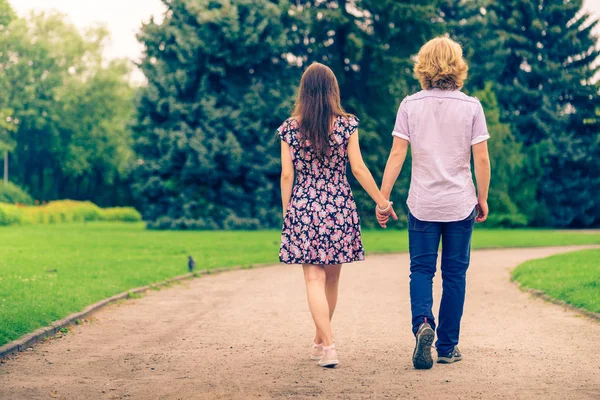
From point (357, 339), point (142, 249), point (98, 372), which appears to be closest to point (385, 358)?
point (357, 339)

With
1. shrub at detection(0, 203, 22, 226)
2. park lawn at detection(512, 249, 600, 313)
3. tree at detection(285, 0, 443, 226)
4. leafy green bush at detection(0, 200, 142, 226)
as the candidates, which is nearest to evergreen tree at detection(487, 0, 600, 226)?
tree at detection(285, 0, 443, 226)

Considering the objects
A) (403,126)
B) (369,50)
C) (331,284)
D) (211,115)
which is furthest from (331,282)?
(369,50)

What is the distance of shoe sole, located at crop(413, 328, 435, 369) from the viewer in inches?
240

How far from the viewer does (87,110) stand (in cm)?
6262

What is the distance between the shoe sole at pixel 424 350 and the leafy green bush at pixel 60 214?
32.4 meters

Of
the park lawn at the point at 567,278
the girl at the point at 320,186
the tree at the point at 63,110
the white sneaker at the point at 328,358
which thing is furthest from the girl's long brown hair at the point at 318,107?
the tree at the point at 63,110

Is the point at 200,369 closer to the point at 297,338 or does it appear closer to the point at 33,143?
the point at 297,338

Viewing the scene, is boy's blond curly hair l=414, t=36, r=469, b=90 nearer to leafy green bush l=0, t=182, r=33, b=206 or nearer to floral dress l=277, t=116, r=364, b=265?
floral dress l=277, t=116, r=364, b=265

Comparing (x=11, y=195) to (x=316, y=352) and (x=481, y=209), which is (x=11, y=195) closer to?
(x=316, y=352)

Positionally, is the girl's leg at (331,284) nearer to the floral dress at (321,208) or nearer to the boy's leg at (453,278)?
the floral dress at (321,208)

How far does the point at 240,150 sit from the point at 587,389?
101 ft

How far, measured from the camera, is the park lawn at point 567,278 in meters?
10.5

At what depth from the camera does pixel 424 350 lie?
614 centimetres

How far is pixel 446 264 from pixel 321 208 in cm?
104
